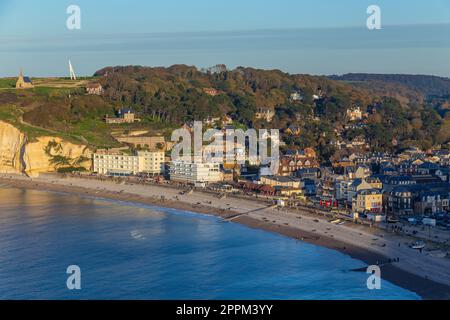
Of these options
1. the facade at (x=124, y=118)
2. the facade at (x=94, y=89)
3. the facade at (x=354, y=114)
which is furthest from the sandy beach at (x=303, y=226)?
the facade at (x=354, y=114)

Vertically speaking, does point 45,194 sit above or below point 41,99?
below

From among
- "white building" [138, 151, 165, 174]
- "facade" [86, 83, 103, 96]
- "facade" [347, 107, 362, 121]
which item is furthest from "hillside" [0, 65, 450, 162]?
"white building" [138, 151, 165, 174]

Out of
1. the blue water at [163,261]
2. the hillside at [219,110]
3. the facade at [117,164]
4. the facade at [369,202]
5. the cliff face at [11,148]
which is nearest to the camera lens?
the blue water at [163,261]

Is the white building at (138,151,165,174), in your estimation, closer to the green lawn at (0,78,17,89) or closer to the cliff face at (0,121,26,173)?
the cliff face at (0,121,26,173)

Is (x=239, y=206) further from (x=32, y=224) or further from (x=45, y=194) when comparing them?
(x=45, y=194)

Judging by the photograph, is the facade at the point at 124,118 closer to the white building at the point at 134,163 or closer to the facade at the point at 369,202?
the white building at the point at 134,163
